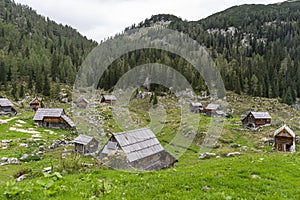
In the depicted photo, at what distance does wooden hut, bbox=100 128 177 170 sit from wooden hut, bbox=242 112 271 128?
4566 centimetres

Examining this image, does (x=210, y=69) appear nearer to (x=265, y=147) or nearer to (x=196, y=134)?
(x=196, y=134)

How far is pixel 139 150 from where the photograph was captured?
37.8 m

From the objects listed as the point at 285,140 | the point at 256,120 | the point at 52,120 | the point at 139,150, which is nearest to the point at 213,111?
the point at 256,120

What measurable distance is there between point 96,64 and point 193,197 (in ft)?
574

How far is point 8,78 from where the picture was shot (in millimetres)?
126938

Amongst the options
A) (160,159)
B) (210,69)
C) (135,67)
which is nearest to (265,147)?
(160,159)

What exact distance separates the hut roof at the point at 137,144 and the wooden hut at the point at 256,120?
47173 mm

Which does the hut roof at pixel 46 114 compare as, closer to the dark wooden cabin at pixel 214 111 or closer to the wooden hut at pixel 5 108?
the wooden hut at pixel 5 108

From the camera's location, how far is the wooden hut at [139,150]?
35.7m

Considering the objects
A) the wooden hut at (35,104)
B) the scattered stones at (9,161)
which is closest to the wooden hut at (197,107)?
the wooden hut at (35,104)

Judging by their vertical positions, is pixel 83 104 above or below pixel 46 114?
above

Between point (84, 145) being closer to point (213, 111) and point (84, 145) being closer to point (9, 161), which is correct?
point (9, 161)

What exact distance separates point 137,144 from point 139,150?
4.03ft

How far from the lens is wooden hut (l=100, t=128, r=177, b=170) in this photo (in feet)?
117
